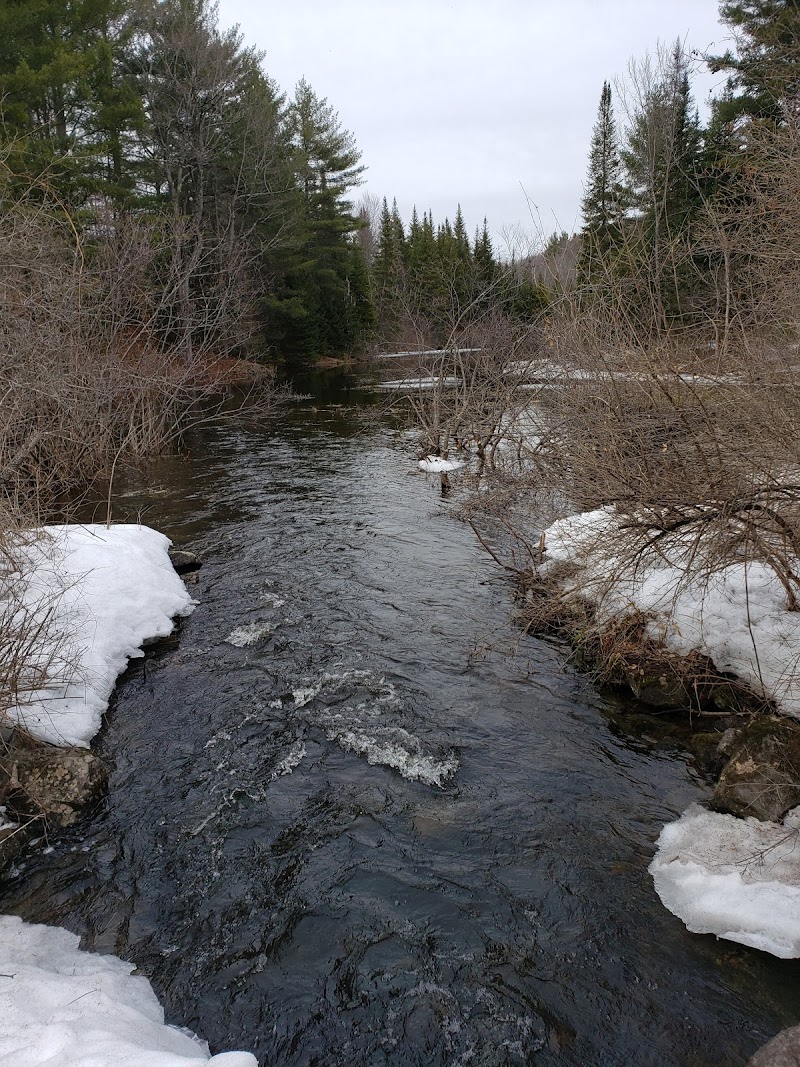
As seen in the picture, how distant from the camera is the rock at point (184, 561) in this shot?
952 centimetres

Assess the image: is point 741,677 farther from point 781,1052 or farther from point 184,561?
point 184,561

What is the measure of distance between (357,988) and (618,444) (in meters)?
4.00

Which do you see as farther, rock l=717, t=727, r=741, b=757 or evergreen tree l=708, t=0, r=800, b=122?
evergreen tree l=708, t=0, r=800, b=122

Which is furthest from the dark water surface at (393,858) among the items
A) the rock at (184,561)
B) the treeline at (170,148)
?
the treeline at (170,148)

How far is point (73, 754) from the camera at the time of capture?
523 cm

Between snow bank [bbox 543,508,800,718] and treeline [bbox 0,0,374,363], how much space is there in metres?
11.2

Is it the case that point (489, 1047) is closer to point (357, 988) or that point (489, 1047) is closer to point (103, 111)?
point (357, 988)

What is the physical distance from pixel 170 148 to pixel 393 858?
90.6 ft

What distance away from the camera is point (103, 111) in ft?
74.7

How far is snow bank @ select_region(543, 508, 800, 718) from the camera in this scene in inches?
221

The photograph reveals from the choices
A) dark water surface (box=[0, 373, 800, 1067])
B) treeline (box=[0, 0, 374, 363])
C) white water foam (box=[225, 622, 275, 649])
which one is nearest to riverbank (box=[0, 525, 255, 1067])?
dark water surface (box=[0, 373, 800, 1067])

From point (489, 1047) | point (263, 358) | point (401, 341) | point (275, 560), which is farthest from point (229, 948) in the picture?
point (263, 358)

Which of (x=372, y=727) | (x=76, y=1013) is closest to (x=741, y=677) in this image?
(x=372, y=727)

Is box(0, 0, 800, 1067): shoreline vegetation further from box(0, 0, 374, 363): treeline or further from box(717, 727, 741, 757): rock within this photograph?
box(0, 0, 374, 363): treeline
